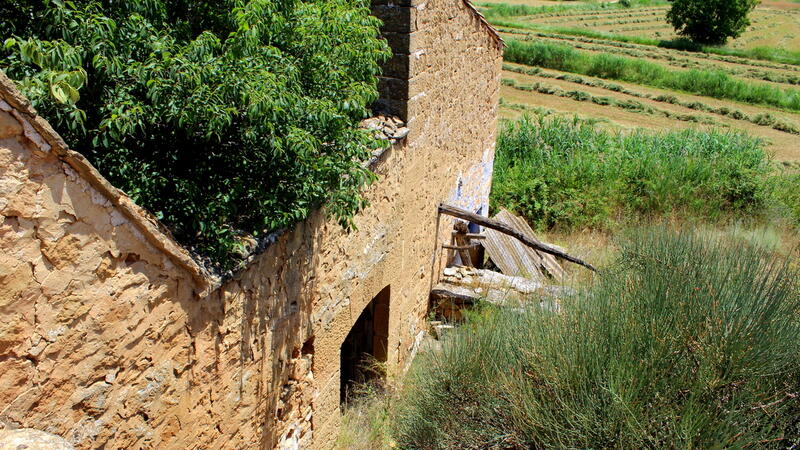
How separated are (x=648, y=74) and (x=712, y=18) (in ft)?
49.6

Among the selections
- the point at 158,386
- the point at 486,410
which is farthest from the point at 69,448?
the point at 486,410

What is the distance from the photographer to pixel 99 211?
321 cm

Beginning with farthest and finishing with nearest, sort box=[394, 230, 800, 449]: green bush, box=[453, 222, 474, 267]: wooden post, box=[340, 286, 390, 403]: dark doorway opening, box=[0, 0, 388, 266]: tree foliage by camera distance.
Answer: box=[453, 222, 474, 267]: wooden post, box=[340, 286, 390, 403]: dark doorway opening, box=[394, 230, 800, 449]: green bush, box=[0, 0, 388, 266]: tree foliage

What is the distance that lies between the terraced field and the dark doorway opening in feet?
65.6

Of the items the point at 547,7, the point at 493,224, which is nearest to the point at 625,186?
the point at 493,224

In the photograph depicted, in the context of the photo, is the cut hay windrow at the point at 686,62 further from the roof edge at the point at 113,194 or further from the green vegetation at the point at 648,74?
the roof edge at the point at 113,194

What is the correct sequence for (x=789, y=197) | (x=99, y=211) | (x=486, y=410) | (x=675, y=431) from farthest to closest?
(x=789, y=197) → (x=486, y=410) → (x=675, y=431) → (x=99, y=211)

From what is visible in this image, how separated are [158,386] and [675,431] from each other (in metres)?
3.38

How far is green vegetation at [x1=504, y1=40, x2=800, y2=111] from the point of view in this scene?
101 feet

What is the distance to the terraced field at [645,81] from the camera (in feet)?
89.8

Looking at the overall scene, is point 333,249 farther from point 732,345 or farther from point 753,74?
point 753,74

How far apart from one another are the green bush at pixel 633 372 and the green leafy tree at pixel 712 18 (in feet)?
147

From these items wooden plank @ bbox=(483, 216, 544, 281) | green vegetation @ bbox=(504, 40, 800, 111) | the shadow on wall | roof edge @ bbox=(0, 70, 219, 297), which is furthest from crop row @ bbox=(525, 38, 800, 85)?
roof edge @ bbox=(0, 70, 219, 297)

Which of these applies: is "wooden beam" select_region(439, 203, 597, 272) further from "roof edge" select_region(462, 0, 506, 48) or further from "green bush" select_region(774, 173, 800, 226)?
"green bush" select_region(774, 173, 800, 226)
